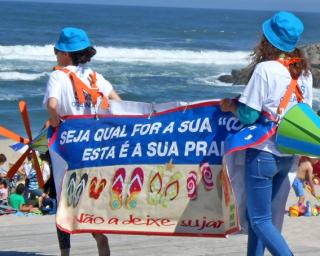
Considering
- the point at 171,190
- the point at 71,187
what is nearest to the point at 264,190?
the point at 171,190

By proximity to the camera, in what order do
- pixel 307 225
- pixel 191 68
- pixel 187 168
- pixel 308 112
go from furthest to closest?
1. pixel 191 68
2. pixel 307 225
3. pixel 187 168
4. pixel 308 112

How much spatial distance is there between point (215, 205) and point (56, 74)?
1.25 metres

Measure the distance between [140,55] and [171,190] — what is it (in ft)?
159

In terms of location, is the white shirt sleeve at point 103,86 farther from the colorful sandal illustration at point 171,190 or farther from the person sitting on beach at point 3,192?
the person sitting on beach at point 3,192

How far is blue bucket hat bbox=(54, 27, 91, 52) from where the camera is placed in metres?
5.04

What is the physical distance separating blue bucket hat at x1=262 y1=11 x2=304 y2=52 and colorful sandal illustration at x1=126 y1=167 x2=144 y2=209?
1.12 m

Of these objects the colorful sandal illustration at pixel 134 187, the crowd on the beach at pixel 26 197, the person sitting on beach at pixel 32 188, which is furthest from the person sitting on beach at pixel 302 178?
the colorful sandal illustration at pixel 134 187

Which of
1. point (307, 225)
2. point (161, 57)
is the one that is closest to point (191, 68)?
point (161, 57)

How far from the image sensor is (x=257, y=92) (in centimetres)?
448

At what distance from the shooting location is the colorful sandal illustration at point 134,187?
4.98m

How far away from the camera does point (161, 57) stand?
52.9 m

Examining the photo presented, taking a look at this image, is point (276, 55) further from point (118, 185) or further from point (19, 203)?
point (19, 203)

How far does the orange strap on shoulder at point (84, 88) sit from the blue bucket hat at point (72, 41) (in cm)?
13

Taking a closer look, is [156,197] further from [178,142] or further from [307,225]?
[307,225]
